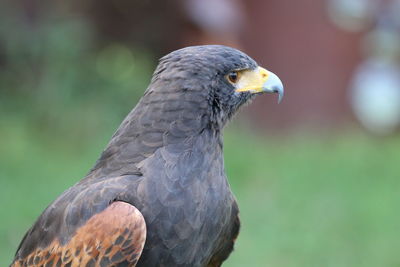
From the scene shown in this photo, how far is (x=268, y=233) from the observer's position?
7.49 m

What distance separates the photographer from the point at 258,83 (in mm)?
4680

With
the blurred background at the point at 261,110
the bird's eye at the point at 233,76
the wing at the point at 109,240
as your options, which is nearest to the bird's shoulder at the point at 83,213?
the wing at the point at 109,240

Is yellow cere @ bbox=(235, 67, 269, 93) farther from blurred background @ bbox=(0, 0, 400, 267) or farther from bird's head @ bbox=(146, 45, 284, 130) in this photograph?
blurred background @ bbox=(0, 0, 400, 267)

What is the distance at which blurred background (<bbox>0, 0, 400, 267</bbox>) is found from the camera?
24.8 ft

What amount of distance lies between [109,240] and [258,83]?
115 centimetres

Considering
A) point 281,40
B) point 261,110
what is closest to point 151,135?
point 261,110

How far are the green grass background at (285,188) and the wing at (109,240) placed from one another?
99.7 inches

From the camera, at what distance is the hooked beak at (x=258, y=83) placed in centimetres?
466

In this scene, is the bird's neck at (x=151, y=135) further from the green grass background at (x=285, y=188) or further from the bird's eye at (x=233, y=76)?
the green grass background at (x=285, y=188)

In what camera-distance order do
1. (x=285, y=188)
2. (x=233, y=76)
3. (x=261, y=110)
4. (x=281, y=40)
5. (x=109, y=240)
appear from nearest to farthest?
(x=109, y=240) → (x=233, y=76) → (x=285, y=188) → (x=261, y=110) → (x=281, y=40)

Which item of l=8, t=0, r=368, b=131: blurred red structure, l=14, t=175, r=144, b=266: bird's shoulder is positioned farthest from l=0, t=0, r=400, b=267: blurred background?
l=14, t=175, r=144, b=266: bird's shoulder

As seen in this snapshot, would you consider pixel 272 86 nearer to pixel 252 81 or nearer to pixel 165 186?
pixel 252 81

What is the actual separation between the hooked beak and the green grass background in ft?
8.54

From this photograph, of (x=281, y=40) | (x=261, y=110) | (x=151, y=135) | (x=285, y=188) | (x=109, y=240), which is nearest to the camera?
(x=109, y=240)
